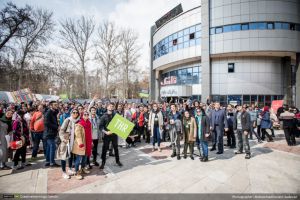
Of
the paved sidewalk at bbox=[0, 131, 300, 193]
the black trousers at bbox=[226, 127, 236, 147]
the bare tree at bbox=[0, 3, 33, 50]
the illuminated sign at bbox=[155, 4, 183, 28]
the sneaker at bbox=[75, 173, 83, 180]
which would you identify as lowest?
the paved sidewalk at bbox=[0, 131, 300, 193]

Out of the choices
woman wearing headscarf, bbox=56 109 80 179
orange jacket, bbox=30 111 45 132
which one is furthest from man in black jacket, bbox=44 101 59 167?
woman wearing headscarf, bbox=56 109 80 179

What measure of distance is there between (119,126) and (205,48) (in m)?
18.4

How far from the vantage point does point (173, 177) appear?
4.60 m

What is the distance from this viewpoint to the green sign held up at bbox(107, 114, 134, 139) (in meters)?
5.23

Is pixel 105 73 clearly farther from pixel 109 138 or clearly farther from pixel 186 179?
pixel 186 179

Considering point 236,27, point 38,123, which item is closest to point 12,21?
point 38,123

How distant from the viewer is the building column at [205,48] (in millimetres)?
19891

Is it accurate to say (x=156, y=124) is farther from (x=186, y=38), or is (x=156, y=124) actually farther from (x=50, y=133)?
(x=186, y=38)

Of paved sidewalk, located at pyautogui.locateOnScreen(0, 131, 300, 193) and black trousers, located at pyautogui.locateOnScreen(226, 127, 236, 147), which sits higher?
black trousers, located at pyautogui.locateOnScreen(226, 127, 236, 147)

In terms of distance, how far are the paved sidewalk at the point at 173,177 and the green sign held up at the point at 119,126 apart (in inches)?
47.3

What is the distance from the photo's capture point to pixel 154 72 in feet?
102

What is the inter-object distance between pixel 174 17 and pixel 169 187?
82.1 ft

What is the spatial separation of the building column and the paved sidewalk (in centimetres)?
1494

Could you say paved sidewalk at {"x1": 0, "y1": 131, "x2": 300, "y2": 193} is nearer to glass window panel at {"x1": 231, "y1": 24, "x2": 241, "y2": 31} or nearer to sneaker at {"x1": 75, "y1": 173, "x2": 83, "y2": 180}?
sneaker at {"x1": 75, "y1": 173, "x2": 83, "y2": 180}
